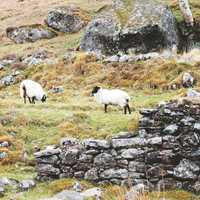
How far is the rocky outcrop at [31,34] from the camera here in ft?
155

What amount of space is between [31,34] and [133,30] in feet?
42.4

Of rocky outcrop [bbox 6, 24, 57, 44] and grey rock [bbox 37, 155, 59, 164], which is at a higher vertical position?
rocky outcrop [bbox 6, 24, 57, 44]

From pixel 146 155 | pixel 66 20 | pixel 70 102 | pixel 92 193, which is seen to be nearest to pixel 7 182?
pixel 92 193

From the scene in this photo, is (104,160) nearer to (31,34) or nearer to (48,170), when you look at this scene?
(48,170)

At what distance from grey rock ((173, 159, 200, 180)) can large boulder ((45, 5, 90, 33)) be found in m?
33.2

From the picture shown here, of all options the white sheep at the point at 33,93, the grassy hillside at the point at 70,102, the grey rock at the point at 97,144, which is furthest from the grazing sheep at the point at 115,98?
the grey rock at the point at 97,144

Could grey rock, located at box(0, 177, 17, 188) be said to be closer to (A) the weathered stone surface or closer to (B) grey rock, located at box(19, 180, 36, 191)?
(B) grey rock, located at box(19, 180, 36, 191)

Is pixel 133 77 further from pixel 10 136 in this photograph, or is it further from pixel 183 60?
pixel 10 136

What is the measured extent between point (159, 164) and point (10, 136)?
22.1 ft

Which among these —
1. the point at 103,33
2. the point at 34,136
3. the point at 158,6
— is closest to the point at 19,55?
the point at 103,33

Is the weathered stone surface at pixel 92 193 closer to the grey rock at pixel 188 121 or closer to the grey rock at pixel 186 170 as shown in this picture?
the grey rock at pixel 186 170

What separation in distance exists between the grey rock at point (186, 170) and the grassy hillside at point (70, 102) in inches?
19.7

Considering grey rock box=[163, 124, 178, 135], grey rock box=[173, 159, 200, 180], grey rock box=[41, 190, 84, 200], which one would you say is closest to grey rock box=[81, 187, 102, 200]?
grey rock box=[41, 190, 84, 200]

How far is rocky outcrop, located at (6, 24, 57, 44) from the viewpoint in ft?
155
